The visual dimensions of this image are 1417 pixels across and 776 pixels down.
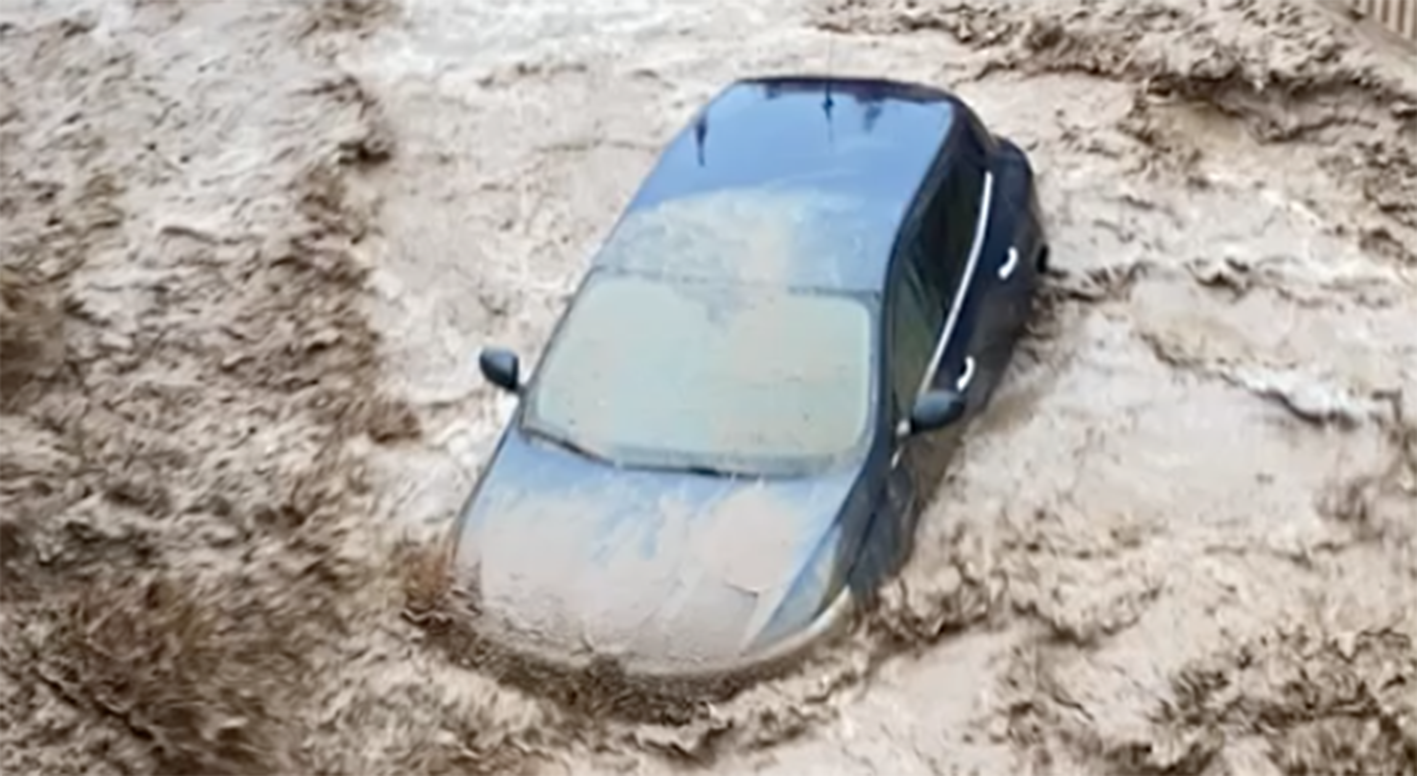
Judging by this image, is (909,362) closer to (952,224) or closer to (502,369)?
(952,224)

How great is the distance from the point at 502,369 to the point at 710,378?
0.53 m

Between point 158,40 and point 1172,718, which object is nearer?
point 1172,718

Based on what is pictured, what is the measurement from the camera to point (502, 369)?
5.19 meters

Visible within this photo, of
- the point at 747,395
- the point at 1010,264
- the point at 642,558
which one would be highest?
the point at 747,395

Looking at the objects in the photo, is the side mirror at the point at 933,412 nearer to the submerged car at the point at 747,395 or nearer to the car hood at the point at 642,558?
the submerged car at the point at 747,395

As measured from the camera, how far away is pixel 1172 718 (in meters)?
4.66

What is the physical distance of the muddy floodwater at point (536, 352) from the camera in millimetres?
4742

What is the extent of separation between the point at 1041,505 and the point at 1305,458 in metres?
0.66

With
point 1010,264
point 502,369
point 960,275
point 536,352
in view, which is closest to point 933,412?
point 960,275

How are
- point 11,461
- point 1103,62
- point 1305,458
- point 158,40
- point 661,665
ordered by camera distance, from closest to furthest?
1. point 661,665
2. point 1305,458
3. point 11,461
4. point 1103,62
5. point 158,40

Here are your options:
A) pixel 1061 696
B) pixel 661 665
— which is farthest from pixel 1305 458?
pixel 661 665

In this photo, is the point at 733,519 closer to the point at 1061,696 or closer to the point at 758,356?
the point at 758,356

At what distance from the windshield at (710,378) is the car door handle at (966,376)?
35 cm

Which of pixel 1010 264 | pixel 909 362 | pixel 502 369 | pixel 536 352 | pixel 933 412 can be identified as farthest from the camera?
pixel 536 352
